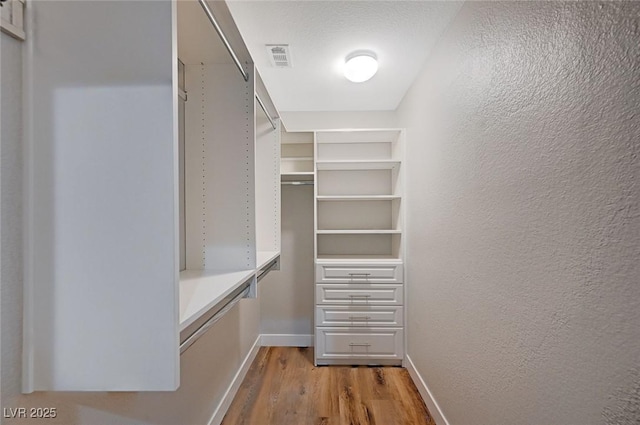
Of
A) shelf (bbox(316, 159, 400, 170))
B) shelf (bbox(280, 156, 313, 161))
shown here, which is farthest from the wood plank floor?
shelf (bbox(280, 156, 313, 161))

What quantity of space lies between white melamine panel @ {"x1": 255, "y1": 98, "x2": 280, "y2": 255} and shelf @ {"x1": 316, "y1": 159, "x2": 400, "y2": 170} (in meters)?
0.60

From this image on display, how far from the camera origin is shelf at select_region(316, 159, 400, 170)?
9.62 ft

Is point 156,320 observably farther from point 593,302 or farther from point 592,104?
point 592,104

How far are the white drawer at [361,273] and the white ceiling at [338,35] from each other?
149cm

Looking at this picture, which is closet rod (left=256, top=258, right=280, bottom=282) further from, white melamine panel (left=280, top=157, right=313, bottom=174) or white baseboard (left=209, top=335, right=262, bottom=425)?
white melamine panel (left=280, top=157, right=313, bottom=174)

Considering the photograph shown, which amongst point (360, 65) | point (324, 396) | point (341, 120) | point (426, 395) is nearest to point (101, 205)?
point (360, 65)

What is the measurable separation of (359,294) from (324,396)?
32.8 inches

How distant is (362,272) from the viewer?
2887 millimetres

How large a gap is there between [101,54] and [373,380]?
8.80 ft

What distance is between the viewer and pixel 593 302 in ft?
2.87

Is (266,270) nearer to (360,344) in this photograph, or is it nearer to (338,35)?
(360,344)

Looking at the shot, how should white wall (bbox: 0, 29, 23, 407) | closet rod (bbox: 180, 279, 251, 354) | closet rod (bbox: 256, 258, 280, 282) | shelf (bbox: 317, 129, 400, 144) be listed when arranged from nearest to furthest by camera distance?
white wall (bbox: 0, 29, 23, 407) → closet rod (bbox: 180, 279, 251, 354) → closet rod (bbox: 256, 258, 280, 282) → shelf (bbox: 317, 129, 400, 144)

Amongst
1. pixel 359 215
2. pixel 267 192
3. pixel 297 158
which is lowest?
pixel 359 215

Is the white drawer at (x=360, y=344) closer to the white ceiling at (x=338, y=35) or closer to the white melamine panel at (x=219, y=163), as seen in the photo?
the white melamine panel at (x=219, y=163)
